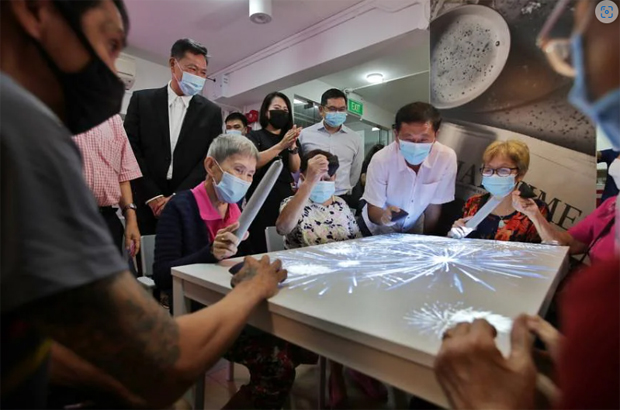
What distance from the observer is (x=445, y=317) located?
1.80ft

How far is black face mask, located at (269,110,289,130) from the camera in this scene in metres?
2.09

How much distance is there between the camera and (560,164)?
1.65m

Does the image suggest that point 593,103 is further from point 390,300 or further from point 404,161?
point 404,161

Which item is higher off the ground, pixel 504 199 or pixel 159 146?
pixel 159 146

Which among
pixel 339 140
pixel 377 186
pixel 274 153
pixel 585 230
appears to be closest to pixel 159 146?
pixel 274 153

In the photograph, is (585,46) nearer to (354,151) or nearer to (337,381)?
(337,381)

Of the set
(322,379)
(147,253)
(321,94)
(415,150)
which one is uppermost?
(321,94)

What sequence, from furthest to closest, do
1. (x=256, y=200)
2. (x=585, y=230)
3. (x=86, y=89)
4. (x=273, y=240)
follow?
(x=273, y=240), (x=585, y=230), (x=256, y=200), (x=86, y=89)

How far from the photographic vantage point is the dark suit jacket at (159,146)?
5.46ft

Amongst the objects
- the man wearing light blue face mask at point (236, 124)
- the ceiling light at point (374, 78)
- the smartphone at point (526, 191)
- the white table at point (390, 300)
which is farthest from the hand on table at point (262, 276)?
the ceiling light at point (374, 78)

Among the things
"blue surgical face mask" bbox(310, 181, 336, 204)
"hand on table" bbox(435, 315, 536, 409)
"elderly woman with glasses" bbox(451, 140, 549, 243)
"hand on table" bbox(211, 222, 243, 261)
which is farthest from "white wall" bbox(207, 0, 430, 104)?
"hand on table" bbox(435, 315, 536, 409)

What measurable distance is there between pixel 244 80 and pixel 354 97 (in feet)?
4.61

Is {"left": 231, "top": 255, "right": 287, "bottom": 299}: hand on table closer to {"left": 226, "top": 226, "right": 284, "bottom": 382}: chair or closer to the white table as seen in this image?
the white table

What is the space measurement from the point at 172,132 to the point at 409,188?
135 cm
